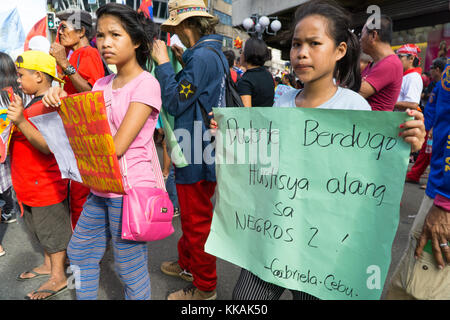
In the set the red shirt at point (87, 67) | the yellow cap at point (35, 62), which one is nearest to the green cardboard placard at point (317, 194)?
the yellow cap at point (35, 62)

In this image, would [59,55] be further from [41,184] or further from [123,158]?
[123,158]

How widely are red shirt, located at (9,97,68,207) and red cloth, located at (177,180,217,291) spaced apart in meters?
0.95

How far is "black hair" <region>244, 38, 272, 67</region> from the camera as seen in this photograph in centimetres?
296

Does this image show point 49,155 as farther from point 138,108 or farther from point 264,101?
point 264,101

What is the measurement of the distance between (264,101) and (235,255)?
2102mm

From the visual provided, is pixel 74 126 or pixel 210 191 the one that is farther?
pixel 210 191

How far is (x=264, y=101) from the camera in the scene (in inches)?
121

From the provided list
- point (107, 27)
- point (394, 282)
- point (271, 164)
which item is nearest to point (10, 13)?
point (107, 27)

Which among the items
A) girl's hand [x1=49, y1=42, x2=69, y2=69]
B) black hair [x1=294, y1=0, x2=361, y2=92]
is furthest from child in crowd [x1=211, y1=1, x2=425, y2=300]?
girl's hand [x1=49, y1=42, x2=69, y2=69]

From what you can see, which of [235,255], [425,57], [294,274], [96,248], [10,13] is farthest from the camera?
[425,57]

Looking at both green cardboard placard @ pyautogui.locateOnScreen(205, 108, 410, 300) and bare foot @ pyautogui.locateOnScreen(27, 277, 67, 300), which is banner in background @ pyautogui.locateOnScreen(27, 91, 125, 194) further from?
bare foot @ pyautogui.locateOnScreen(27, 277, 67, 300)

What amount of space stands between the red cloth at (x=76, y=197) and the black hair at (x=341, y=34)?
6.46ft

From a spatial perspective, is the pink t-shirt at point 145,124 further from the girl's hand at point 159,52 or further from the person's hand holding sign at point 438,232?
the person's hand holding sign at point 438,232

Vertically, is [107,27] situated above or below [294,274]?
above
